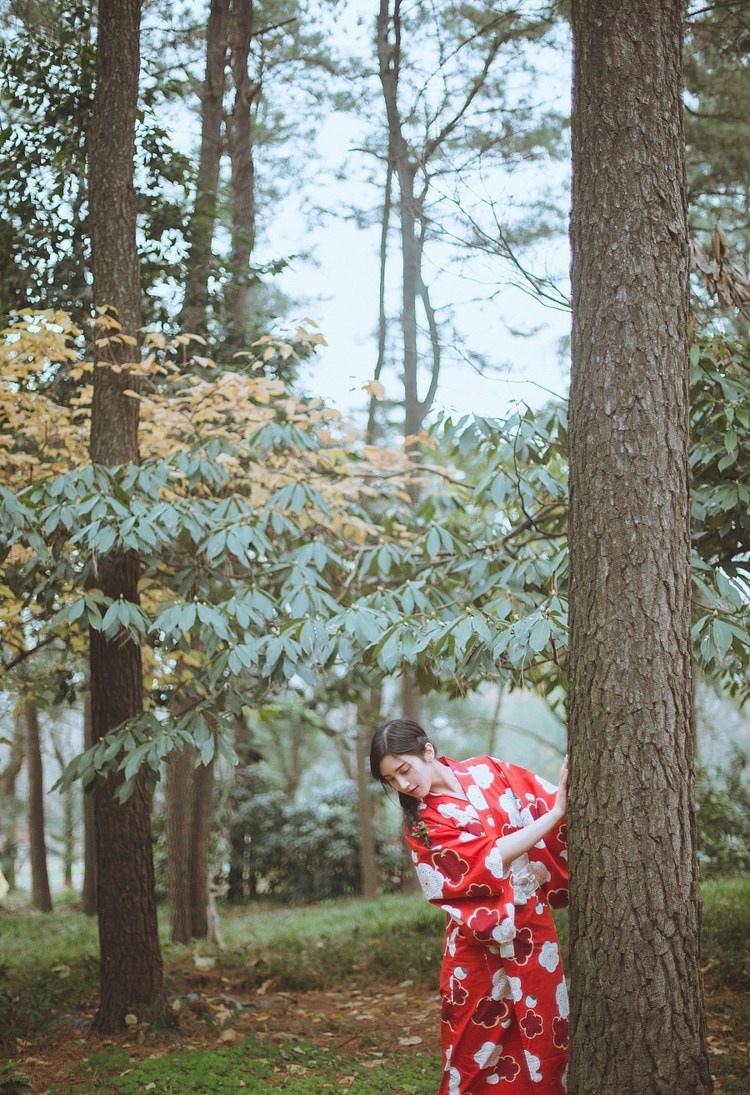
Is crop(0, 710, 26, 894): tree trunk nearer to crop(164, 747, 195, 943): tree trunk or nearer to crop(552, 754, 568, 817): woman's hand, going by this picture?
crop(164, 747, 195, 943): tree trunk

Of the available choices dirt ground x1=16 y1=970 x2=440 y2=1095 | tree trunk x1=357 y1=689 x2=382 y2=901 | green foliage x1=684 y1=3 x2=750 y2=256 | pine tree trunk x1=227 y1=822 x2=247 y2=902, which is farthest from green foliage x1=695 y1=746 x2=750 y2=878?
pine tree trunk x1=227 y1=822 x2=247 y2=902

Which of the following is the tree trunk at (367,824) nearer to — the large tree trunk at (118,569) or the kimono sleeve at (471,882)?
the large tree trunk at (118,569)

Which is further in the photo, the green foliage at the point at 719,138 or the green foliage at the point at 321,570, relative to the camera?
the green foliage at the point at 719,138

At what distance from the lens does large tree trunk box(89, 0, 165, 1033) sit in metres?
4.62

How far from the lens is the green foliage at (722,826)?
8719mm

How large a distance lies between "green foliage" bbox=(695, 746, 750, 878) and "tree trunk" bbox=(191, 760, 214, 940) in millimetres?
4123

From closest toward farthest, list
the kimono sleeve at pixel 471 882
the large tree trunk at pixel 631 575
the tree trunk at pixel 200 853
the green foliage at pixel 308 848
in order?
the large tree trunk at pixel 631 575, the kimono sleeve at pixel 471 882, the tree trunk at pixel 200 853, the green foliage at pixel 308 848

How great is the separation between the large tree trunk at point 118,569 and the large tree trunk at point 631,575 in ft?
8.35

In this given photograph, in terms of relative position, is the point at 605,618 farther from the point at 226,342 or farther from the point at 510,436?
the point at 226,342

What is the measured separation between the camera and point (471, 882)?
2.70m

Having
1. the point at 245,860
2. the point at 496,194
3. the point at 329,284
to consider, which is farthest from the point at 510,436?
the point at 245,860

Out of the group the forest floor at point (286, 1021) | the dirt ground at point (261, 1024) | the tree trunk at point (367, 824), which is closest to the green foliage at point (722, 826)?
the forest floor at point (286, 1021)

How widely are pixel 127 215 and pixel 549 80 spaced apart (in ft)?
13.0

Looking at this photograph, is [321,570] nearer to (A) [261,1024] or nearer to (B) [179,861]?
(A) [261,1024]
